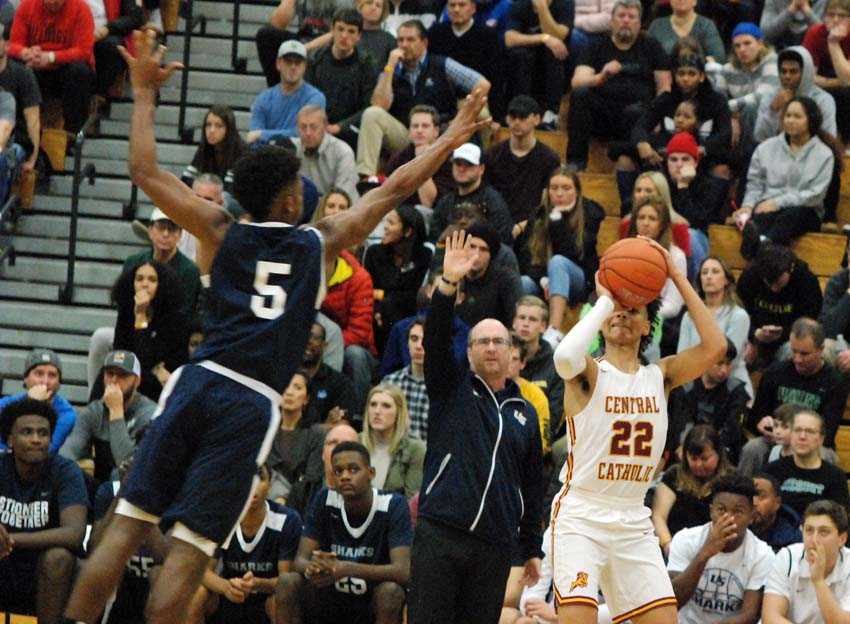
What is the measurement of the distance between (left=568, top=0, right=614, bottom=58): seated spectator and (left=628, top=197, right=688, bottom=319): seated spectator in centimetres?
324

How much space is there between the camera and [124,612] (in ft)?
37.7

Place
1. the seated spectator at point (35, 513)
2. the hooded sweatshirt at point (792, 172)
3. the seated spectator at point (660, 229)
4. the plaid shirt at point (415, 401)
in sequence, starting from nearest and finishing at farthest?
the seated spectator at point (35, 513) → the plaid shirt at point (415, 401) → the seated spectator at point (660, 229) → the hooded sweatshirt at point (792, 172)

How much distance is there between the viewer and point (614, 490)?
27.9 ft

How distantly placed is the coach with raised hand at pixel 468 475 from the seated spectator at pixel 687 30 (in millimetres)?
7108

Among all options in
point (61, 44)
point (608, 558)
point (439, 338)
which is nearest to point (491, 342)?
point (439, 338)

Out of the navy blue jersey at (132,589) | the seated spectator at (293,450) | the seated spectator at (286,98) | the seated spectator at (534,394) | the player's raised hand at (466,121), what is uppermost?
the player's raised hand at (466,121)

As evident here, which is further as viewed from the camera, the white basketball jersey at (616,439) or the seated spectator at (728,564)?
the seated spectator at (728,564)

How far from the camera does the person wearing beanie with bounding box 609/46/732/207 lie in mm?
14742

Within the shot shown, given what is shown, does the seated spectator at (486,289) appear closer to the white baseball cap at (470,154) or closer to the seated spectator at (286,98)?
the white baseball cap at (470,154)

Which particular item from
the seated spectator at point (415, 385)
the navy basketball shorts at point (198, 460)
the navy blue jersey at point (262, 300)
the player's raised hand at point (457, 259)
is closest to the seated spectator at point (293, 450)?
the seated spectator at point (415, 385)

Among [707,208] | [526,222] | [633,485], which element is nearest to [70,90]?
[526,222]

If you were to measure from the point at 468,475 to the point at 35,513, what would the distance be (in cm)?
352

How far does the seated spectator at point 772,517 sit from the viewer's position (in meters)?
11.5

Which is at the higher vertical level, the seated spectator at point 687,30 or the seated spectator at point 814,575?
the seated spectator at point 687,30
